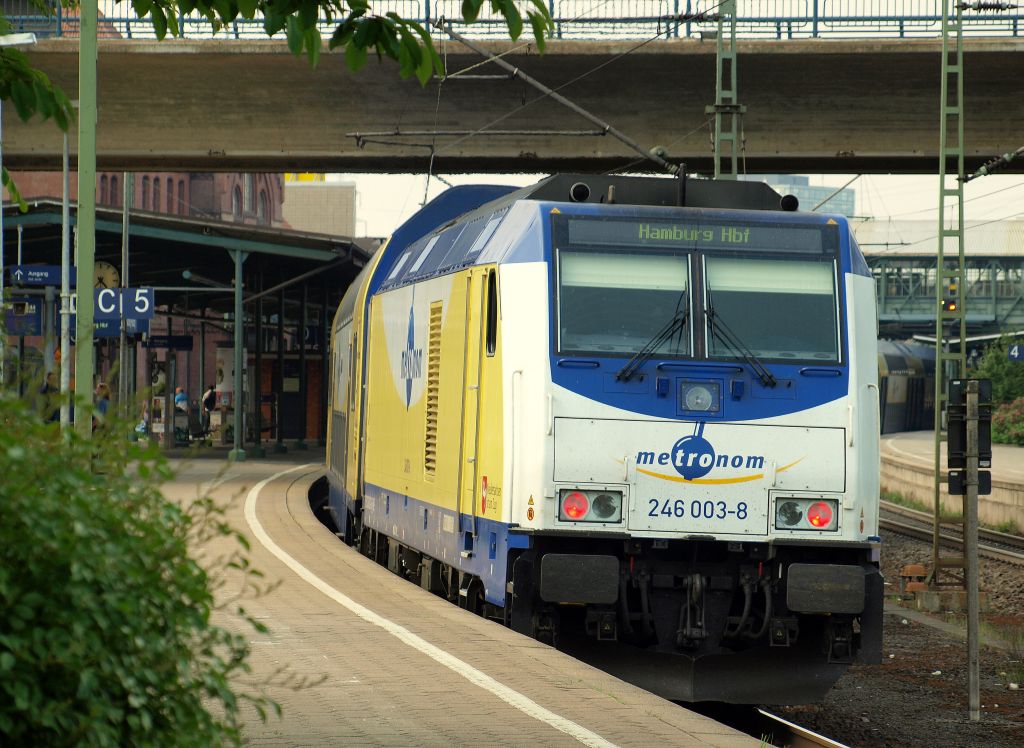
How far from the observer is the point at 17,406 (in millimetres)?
4254

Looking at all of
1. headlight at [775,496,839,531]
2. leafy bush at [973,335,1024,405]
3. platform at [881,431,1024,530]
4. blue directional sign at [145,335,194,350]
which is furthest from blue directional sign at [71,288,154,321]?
leafy bush at [973,335,1024,405]

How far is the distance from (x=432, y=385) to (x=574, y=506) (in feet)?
9.83

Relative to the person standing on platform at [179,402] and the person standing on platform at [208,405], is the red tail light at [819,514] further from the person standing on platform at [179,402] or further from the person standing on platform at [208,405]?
the person standing on platform at [208,405]

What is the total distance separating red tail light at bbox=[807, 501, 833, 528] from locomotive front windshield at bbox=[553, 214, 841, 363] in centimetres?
96

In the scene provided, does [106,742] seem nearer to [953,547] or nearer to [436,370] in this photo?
[436,370]

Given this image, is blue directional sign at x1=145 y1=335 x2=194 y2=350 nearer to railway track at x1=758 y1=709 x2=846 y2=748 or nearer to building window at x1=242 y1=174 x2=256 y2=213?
railway track at x1=758 y1=709 x2=846 y2=748

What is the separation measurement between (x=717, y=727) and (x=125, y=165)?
22.0 m

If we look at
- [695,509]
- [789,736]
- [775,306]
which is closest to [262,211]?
[775,306]

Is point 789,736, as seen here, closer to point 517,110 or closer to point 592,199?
point 592,199

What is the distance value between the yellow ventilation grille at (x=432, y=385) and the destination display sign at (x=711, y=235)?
2348 mm

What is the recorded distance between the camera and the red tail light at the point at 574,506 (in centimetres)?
1014

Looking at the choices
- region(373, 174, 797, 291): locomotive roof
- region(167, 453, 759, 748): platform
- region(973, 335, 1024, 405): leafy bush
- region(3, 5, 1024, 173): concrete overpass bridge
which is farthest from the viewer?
region(973, 335, 1024, 405): leafy bush

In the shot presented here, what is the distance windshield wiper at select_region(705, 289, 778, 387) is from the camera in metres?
10.5

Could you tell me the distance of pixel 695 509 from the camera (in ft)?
33.6
